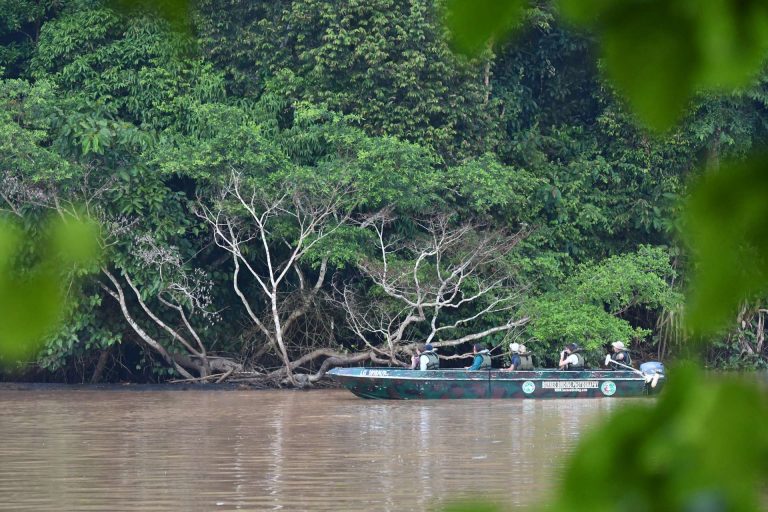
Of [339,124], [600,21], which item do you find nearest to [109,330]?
[339,124]

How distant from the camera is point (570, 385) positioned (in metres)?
14.3

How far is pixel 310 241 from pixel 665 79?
Answer: 14.9 m

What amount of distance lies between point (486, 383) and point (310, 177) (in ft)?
11.0

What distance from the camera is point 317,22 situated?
16281 mm

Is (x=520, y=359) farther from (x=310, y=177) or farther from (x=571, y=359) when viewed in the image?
(x=310, y=177)

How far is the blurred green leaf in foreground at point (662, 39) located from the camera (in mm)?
506

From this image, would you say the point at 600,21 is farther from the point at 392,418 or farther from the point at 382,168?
the point at 382,168

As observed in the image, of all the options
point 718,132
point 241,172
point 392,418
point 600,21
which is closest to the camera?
point 600,21

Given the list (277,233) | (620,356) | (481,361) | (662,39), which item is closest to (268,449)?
(481,361)

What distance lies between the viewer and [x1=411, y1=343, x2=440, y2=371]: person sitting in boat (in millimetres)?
14336

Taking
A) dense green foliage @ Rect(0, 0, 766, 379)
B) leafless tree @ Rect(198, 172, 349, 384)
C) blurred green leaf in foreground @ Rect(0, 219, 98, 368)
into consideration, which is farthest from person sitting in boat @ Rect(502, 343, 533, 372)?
blurred green leaf in foreground @ Rect(0, 219, 98, 368)

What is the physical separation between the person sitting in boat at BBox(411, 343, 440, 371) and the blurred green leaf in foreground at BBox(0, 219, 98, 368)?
44.6 ft

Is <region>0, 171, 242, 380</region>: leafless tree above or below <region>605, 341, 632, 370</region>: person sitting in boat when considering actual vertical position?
above

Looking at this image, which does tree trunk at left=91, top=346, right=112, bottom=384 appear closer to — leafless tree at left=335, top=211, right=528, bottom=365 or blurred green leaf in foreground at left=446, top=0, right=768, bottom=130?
leafless tree at left=335, top=211, right=528, bottom=365
